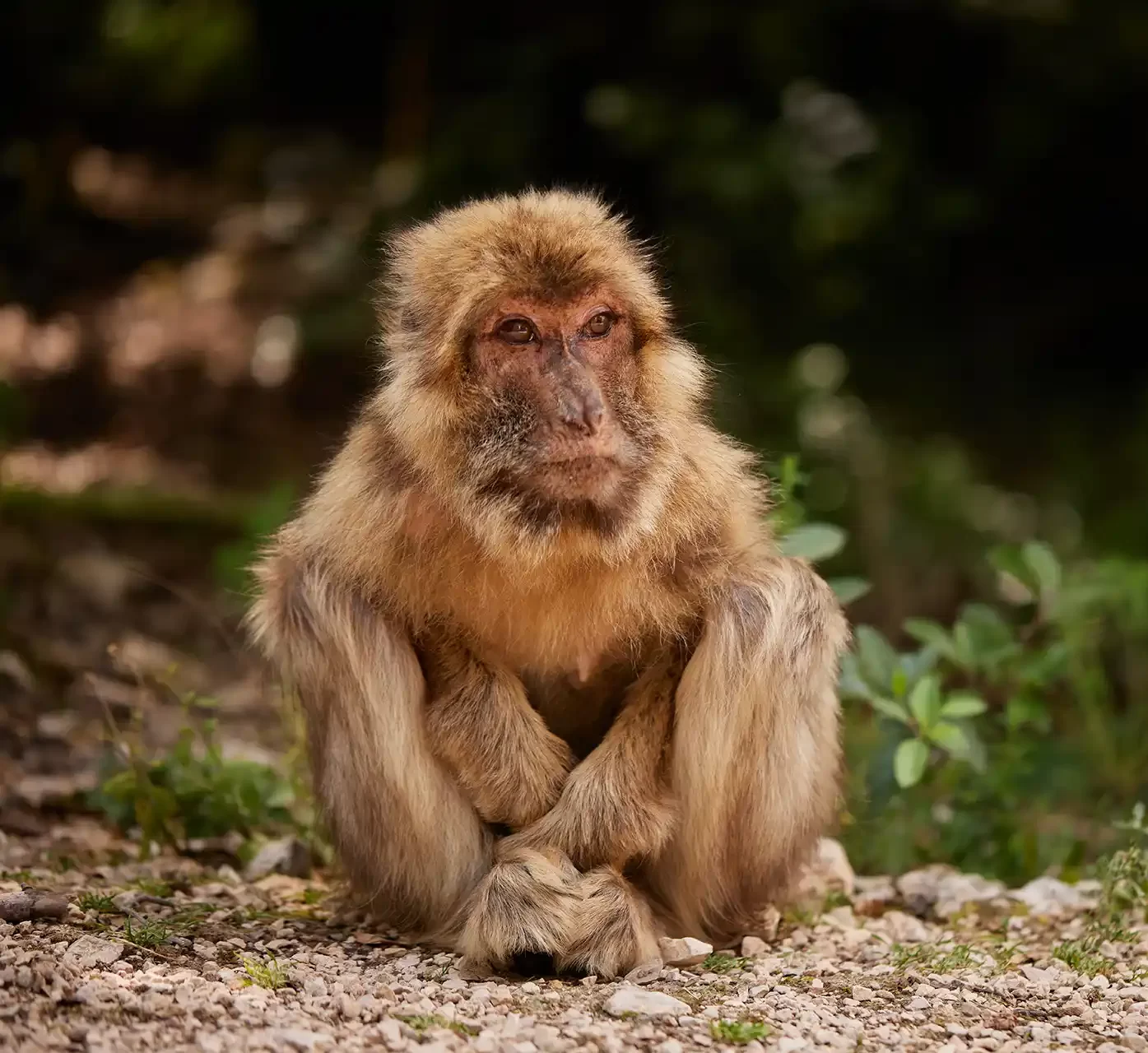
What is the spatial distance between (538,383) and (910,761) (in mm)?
1603

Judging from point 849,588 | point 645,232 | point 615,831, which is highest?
point 645,232

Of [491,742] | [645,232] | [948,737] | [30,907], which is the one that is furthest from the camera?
[645,232]

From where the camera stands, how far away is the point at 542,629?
4.09 metres

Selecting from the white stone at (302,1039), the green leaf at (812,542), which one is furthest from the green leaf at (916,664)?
the white stone at (302,1039)

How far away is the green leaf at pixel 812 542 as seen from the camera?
4.80 m

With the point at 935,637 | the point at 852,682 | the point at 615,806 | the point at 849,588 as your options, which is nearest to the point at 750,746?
the point at 615,806

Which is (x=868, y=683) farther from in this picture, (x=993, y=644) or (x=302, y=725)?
(x=302, y=725)

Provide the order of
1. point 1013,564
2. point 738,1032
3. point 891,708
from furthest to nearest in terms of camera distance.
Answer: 1. point 1013,564
2. point 891,708
3. point 738,1032

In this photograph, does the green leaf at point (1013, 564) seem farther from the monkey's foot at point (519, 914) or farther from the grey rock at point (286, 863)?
the grey rock at point (286, 863)

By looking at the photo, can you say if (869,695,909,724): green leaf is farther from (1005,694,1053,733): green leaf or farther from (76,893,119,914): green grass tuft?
(76,893,119,914): green grass tuft

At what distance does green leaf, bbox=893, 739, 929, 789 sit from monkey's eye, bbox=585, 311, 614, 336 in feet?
5.01

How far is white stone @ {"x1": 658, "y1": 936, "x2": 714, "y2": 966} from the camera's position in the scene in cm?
397

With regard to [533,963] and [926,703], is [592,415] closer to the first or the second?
[533,963]

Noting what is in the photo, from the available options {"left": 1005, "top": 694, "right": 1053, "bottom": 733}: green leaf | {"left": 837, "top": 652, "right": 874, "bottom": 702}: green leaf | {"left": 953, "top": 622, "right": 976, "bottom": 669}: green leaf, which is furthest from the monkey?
{"left": 1005, "top": 694, "right": 1053, "bottom": 733}: green leaf
